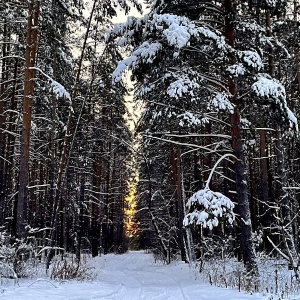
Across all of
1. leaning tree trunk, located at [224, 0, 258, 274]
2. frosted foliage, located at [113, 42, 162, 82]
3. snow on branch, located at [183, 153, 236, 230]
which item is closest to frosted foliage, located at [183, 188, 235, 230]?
snow on branch, located at [183, 153, 236, 230]

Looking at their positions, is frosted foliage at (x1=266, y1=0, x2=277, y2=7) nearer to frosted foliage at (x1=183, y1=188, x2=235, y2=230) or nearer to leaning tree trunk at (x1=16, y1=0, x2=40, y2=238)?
frosted foliage at (x1=183, y1=188, x2=235, y2=230)

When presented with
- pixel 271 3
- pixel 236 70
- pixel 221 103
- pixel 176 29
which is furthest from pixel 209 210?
pixel 271 3

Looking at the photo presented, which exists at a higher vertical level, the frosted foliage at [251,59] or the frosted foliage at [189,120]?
the frosted foliage at [251,59]

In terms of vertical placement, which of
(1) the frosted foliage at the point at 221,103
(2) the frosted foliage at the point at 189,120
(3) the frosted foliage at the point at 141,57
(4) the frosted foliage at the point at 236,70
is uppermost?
(3) the frosted foliage at the point at 141,57

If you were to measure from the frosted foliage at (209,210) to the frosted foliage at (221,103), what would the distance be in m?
2.12

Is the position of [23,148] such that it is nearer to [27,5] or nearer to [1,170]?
[27,5]

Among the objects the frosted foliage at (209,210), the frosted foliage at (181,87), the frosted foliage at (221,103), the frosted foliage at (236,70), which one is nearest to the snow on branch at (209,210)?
the frosted foliage at (209,210)

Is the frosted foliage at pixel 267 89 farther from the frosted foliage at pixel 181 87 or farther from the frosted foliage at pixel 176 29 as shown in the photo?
the frosted foliage at pixel 176 29

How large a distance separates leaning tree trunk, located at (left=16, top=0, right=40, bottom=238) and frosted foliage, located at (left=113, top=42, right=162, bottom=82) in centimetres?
317

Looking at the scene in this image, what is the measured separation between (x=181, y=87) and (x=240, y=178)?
3.06 m

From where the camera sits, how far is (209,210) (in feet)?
29.1

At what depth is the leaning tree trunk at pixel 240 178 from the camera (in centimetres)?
991

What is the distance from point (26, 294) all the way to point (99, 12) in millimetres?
10706

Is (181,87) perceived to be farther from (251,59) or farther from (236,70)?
(251,59)
